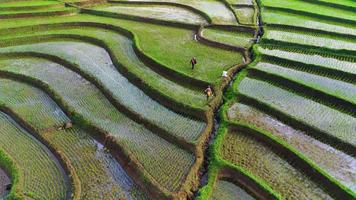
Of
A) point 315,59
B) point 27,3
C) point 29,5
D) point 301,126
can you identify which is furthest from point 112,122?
point 27,3

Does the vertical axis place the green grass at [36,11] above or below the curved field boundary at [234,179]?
above

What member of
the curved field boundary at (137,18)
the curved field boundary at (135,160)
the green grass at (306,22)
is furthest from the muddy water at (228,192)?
the green grass at (306,22)

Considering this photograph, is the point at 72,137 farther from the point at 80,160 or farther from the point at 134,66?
the point at 134,66

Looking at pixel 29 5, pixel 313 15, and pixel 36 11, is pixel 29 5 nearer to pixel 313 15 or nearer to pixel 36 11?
pixel 36 11

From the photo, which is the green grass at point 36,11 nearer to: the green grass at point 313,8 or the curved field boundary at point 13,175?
the green grass at point 313,8

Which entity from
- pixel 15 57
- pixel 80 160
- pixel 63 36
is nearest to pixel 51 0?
pixel 63 36

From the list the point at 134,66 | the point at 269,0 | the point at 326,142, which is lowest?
the point at 326,142
